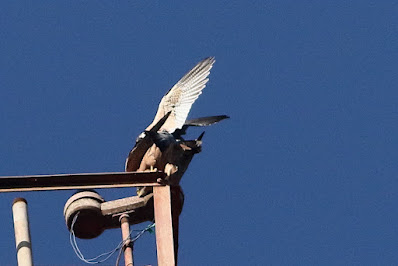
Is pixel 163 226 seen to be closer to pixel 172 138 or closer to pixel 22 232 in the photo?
pixel 22 232

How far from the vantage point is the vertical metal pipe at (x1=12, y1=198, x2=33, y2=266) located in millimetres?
15711

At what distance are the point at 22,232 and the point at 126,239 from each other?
1.41 metres

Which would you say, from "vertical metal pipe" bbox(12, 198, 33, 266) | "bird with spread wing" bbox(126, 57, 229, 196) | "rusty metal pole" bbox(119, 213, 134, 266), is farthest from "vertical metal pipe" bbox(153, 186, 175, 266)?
"vertical metal pipe" bbox(12, 198, 33, 266)

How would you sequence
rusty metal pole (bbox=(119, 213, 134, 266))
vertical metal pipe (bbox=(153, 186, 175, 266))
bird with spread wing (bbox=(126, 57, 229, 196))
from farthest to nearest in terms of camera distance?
bird with spread wing (bbox=(126, 57, 229, 196)) → rusty metal pole (bbox=(119, 213, 134, 266)) → vertical metal pipe (bbox=(153, 186, 175, 266))

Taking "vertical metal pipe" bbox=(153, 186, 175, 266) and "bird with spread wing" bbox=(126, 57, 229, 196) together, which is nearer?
"vertical metal pipe" bbox=(153, 186, 175, 266)

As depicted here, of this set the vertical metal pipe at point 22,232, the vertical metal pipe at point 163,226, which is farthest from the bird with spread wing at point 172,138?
the vertical metal pipe at point 22,232

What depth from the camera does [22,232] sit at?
16141 millimetres

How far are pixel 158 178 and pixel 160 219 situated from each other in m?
0.60

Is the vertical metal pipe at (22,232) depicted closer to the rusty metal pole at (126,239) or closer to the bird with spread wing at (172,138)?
the rusty metal pole at (126,239)

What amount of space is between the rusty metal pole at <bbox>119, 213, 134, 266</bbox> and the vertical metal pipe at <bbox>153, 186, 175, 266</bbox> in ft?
1.04

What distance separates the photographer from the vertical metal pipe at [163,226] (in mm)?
16297

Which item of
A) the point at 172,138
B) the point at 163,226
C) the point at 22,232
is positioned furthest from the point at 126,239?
the point at 172,138

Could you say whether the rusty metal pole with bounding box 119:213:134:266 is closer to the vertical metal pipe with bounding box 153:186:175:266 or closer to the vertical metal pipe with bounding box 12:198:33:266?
the vertical metal pipe with bounding box 153:186:175:266

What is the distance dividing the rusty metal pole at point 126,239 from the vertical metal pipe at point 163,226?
0.32 meters
